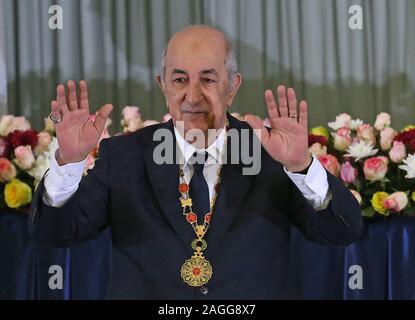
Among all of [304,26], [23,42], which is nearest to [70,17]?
[23,42]

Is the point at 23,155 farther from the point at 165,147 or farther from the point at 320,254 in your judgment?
the point at 320,254

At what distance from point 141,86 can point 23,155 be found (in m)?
1.04

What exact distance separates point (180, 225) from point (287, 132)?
0.31 m

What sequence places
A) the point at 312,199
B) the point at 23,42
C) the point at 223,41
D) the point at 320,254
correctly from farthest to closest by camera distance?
the point at 23,42
the point at 320,254
the point at 223,41
the point at 312,199

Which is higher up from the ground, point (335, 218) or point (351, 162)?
point (351, 162)

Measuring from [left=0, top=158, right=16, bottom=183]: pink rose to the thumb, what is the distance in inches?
39.3

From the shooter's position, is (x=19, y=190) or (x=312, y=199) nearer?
(x=312, y=199)

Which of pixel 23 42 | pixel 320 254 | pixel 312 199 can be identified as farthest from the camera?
pixel 23 42

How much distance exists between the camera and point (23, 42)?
326 centimetres

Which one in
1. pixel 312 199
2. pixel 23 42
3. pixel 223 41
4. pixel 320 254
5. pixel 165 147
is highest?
pixel 23 42

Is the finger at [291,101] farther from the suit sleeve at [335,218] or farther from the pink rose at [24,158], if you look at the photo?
the pink rose at [24,158]

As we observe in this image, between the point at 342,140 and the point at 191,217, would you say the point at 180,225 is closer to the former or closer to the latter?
the point at 191,217

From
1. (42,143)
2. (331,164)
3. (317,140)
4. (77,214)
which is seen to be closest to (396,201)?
(331,164)

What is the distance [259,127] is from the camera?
1.56 meters
